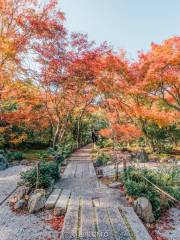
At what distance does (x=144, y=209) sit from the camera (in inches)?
178

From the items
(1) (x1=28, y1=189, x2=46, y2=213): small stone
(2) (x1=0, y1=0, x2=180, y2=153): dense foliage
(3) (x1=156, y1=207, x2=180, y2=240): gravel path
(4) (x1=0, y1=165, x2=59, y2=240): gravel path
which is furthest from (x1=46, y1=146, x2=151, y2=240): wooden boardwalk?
(2) (x1=0, y1=0, x2=180, y2=153): dense foliage

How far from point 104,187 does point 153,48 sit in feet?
27.5

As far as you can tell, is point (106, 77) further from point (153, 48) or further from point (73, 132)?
point (73, 132)

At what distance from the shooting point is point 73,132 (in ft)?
74.9

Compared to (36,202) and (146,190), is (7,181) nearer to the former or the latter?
(36,202)

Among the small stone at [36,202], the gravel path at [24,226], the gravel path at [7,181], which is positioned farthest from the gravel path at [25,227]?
the gravel path at [7,181]

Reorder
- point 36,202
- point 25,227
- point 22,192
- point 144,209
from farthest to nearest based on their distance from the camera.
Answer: point 22,192 → point 36,202 → point 144,209 → point 25,227

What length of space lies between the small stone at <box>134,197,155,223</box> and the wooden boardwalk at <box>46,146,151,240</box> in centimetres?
18

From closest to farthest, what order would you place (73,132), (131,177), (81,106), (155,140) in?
(131,177), (155,140), (81,106), (73,132)

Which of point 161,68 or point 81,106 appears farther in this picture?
point 81,106

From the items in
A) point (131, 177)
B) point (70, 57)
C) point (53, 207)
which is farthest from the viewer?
point (70, 57)

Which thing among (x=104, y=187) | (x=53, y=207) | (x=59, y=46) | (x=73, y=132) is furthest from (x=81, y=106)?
(x=53, y=207)

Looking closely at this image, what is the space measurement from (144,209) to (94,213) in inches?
44.8

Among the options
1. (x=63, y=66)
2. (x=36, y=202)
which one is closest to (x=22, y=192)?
(x=36, y=202)
